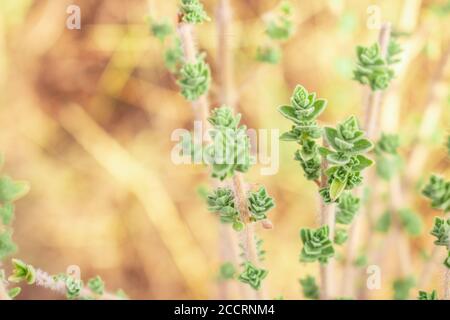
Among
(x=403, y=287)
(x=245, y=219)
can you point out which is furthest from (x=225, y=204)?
(x=403, y=287)

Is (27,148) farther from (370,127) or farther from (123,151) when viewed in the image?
(370,127)

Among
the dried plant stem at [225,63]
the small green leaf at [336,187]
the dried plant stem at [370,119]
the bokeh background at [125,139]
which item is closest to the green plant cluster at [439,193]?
the dried plant stem at [370,119]

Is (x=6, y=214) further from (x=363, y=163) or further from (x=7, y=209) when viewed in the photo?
(x=363, y=163)

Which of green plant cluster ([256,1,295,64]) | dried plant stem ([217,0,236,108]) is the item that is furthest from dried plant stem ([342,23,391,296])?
dried plant stem ([217,0,236,108])
